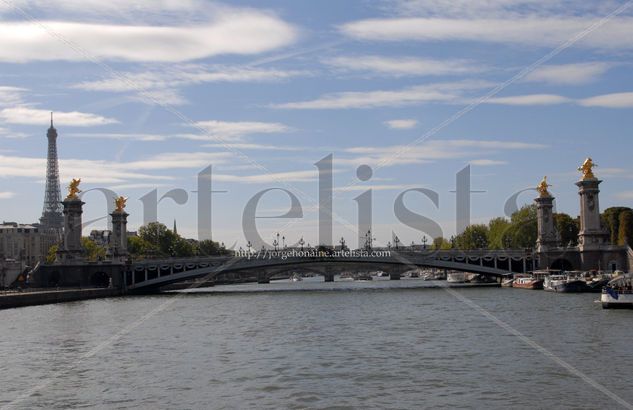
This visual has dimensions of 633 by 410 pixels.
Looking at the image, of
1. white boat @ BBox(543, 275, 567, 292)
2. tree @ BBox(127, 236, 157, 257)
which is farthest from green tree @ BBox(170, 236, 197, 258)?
white boat @ BBox(543, 275, 567, 292)

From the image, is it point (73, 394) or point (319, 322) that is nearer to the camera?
point (73, 394)

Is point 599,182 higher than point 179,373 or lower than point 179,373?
higher

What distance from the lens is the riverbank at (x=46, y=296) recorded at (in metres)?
63.9

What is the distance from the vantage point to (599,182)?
86500 mm

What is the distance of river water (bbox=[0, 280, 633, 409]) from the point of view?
2398cm

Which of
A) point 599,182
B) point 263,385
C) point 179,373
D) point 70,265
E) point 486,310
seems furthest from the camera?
point 70,265

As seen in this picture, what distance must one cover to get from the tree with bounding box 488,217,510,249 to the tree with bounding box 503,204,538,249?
615 mm

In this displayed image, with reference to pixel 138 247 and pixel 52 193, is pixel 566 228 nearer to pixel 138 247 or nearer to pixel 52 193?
pixel 138 247

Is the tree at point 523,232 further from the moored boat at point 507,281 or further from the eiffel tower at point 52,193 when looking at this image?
the eiffel tower at point 52,193

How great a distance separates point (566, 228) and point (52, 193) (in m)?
99.6

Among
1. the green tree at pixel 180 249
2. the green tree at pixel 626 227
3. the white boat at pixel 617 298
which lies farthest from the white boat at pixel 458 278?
the white boat at pixel 617 298

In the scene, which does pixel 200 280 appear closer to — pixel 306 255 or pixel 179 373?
pixel 306 255

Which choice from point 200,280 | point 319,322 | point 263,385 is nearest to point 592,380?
point 263,385

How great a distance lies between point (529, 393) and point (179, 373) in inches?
407
